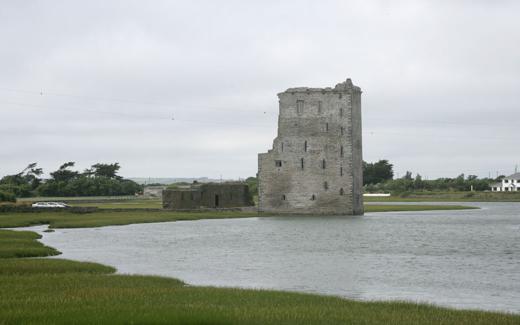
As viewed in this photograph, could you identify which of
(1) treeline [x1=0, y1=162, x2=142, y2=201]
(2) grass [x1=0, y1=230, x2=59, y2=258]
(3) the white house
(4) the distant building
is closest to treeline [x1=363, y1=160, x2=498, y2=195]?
(3) the white house

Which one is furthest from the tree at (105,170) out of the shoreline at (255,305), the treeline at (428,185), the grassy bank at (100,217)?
the shoreline at (255,305)

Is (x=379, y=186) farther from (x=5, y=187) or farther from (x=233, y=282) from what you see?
(x=233, y=282)

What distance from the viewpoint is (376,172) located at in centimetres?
17600

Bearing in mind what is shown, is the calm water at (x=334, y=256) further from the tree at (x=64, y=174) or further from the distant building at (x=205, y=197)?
the tree at (x=64, y=174)

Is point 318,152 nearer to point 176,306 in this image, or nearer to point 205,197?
point 205,197

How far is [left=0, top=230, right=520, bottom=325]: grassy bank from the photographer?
17.9 m

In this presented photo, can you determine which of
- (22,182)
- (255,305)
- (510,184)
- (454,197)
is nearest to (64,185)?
(22,182)

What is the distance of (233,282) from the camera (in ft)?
89.0

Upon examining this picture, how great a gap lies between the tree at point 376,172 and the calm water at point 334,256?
116 meters

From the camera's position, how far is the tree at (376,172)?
175m

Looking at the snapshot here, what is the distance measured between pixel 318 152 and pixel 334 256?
1366 inches

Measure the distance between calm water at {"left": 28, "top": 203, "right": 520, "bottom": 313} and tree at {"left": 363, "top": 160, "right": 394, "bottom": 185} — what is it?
379ft

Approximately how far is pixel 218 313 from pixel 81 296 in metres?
4.73

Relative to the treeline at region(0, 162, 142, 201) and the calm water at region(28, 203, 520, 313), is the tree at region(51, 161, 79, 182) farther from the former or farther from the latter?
the calm water at region(28, 203, 520, 313)
